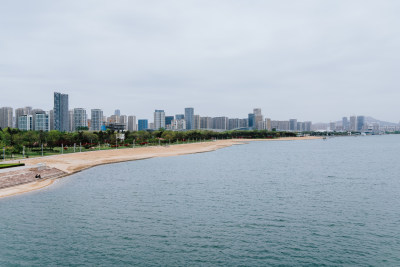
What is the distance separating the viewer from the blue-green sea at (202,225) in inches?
722

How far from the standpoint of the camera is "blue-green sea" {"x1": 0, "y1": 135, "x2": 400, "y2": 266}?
60.1 feet

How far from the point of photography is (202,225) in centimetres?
2395

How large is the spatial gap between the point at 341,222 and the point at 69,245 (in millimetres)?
21793

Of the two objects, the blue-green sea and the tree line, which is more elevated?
the tree line

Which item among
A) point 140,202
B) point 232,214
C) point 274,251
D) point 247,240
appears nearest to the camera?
point 274,251

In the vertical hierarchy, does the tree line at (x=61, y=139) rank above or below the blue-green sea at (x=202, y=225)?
above

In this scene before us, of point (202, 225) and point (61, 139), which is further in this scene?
point (61, 139)

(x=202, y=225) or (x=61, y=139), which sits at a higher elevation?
(x=61, y=139)

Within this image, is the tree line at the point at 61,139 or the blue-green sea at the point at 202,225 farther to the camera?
the tree line at the point at 61,139

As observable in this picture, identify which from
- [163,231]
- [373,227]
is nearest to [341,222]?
[373,227]

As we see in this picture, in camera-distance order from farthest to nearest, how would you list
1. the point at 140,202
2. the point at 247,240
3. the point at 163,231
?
the point at 140,202 → the point at 163,231 → the point at 247,240

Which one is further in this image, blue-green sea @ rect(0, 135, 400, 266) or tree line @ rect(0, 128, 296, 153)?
tree line @ rect(0, 128, 296, 153)

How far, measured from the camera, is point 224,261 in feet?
58.3

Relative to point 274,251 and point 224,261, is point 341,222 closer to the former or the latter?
point 274,251
